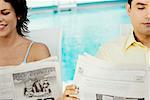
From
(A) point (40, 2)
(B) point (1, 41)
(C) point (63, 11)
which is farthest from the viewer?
(A) point (40, 2)

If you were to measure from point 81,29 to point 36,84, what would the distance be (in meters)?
4.09

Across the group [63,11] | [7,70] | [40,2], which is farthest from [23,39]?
[40,2]

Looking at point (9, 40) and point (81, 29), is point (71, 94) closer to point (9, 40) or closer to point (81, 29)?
point (9, 40)

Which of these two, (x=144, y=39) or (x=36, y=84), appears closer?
(x=36, y=84)

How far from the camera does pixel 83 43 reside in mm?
4453

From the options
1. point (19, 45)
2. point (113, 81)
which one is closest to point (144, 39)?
point (113, 81)

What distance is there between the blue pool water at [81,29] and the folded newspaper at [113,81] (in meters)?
1.91

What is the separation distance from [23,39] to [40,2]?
6544 millimetres

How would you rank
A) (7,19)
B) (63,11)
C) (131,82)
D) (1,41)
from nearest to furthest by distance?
(131,82)
(7,19)
(1,41)
(63,11)

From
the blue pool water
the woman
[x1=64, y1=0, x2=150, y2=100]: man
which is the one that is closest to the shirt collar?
[x1=64, y1=0, x2=150, y2=100]: man

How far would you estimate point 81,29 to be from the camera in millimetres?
5227

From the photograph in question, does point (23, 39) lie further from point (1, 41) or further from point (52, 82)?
point (52, 82)

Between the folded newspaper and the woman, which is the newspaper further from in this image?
the woman

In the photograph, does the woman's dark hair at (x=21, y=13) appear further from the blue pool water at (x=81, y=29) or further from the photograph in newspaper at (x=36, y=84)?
the blue pool water at (x=81, y=29)
